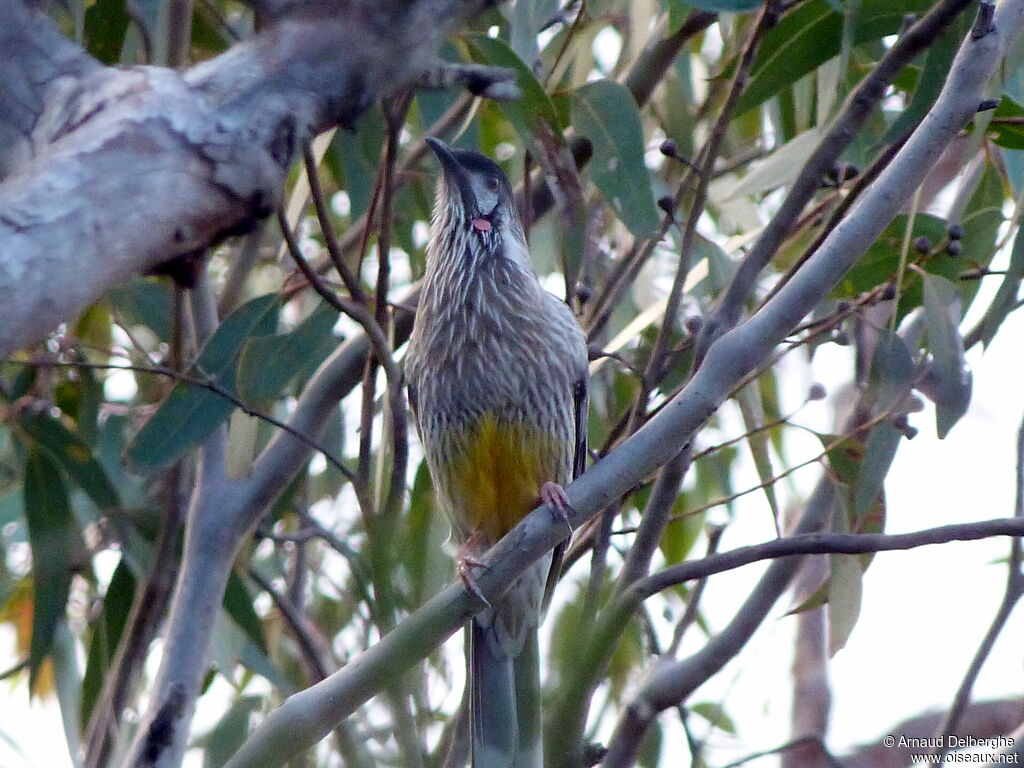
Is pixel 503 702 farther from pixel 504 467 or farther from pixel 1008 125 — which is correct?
pixel 1008 125

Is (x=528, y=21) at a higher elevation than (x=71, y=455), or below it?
higher

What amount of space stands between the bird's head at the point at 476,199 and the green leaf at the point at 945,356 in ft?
3.13

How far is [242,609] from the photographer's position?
278 centimetres

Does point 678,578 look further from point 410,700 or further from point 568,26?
point 568,26

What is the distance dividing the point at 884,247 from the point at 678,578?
4.14 ft

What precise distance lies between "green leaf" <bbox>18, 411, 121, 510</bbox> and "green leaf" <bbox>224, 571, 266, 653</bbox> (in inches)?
12.8

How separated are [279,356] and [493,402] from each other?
451mm

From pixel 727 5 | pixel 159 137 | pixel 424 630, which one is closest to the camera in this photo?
pixel 159 137

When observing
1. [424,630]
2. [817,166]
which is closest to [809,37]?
[817,166]

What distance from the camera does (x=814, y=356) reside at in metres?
3.14

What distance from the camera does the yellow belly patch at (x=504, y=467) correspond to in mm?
2670

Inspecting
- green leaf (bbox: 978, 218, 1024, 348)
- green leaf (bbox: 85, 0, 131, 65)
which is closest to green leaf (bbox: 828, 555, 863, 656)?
green leaf (bbox: 978, 218, 1024, 348)

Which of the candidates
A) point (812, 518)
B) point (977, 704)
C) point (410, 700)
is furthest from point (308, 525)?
point (977, 704)

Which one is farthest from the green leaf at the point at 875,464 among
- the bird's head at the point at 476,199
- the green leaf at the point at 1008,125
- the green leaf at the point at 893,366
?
the bird's head at the point at 476,199
